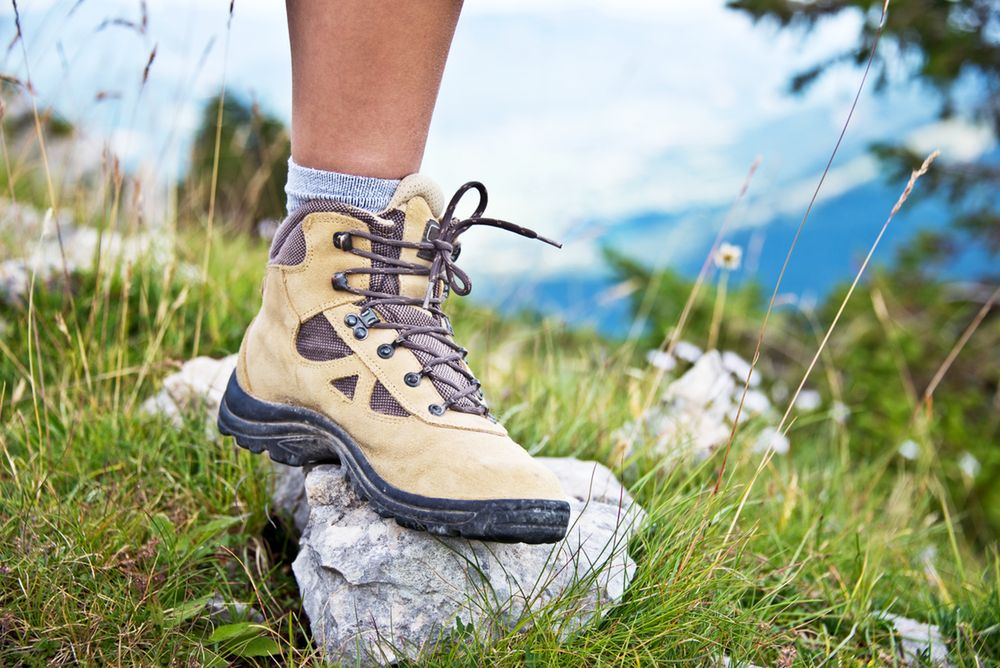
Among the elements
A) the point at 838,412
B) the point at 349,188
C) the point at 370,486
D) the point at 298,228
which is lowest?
the point at 838,412

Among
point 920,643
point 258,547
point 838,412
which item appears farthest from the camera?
point 838,412

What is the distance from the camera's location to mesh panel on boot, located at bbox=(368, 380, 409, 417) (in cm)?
Answer: 163

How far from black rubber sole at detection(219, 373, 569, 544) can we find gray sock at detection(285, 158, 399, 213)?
458 millimetres

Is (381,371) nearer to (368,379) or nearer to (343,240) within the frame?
(368,379)

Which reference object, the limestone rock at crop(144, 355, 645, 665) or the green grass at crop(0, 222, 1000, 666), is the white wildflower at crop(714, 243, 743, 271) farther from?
the limestone rock at crop(144, 355, 645, 665)

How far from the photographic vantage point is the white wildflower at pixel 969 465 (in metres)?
4.23

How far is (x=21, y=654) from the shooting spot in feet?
4.87

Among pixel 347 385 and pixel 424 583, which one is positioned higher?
pixel 347 385

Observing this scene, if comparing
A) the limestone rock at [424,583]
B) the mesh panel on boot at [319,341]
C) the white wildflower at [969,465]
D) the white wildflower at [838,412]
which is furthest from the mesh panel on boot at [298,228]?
the white wildflower at [969,465]

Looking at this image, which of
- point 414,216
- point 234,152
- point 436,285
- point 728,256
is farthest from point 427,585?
point 234,152

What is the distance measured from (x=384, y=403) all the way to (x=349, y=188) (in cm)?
45

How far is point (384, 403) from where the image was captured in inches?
64.8

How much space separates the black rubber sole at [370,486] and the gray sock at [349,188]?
458mm

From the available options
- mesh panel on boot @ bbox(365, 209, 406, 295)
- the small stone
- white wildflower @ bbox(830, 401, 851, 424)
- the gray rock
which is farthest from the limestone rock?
white wildflower @ bbox(830, 401, 851, 424)
